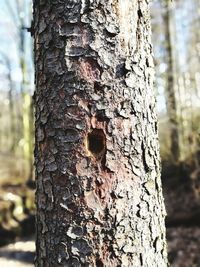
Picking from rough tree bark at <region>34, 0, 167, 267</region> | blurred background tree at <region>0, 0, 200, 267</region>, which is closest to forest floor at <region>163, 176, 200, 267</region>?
blurred background tree at <region>0, 0, 200, 267</region>

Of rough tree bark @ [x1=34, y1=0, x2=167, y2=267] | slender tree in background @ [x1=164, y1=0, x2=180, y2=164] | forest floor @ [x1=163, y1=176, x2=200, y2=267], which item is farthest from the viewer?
slender tree in background @ [x1=164, y1=0, x2=180, y2=164]

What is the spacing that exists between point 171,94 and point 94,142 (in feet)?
29.2

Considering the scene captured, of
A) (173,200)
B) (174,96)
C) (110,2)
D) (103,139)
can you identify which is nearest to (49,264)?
(103,139)

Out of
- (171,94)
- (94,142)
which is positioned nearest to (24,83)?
(171,94)

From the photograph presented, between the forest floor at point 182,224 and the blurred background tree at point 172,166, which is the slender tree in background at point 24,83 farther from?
the forest floor at point 182,224

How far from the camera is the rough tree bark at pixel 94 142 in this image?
5.29ft

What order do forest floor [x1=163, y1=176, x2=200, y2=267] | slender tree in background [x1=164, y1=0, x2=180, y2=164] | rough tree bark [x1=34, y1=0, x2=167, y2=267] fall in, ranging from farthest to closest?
slender tree in background [x1=164, y1=0, x2=180, y2=164], forest floor [x1=163, y1=176, x2=200, y2=267], rough tree bark [x1=34, y1=0, x2=167, y2=267]

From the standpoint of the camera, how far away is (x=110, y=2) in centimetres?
170

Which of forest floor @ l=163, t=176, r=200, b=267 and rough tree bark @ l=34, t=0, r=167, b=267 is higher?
rough tree bark @ l=34, t=0, r=167, b=267

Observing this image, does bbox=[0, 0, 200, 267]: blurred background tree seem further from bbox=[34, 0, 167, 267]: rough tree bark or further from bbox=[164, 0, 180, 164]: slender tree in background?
bbox=[34, 0, 167, 267]: rough tree bark

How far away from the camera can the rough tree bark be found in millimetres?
1613

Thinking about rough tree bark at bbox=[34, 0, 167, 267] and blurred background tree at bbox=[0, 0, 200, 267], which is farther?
blurred background tree at bbox=[0, 0, 200, 267]

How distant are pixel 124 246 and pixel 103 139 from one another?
0.42 meters

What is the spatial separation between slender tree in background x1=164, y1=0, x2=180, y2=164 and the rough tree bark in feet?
27.0
